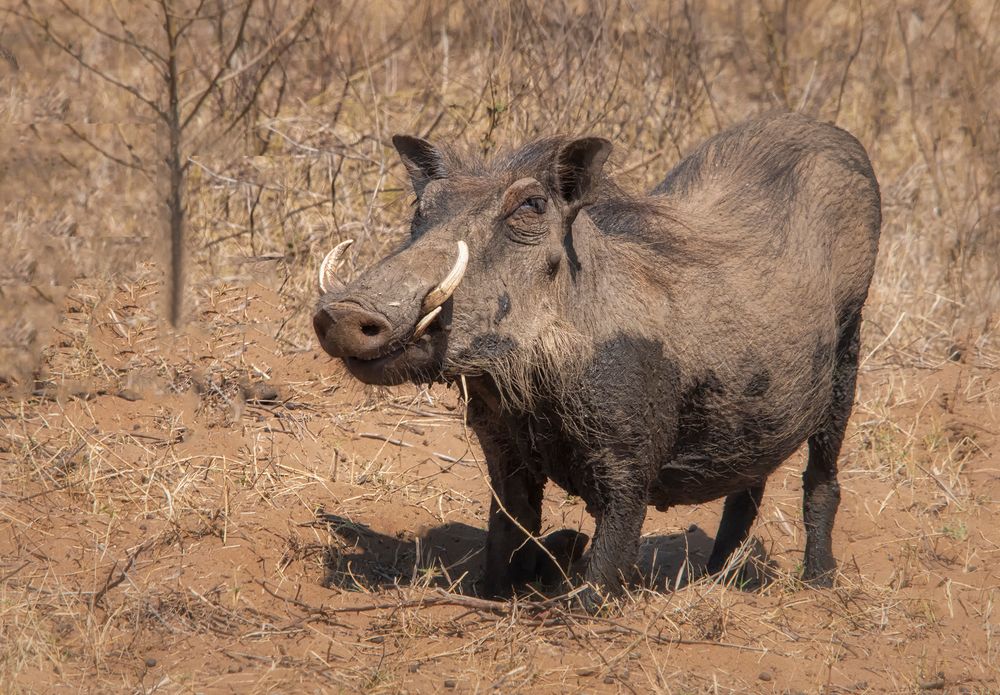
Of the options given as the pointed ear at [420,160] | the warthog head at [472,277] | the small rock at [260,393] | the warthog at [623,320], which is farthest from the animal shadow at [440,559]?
the pointed ear at [420,160]

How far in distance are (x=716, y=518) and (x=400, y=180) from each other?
2610 millimetres

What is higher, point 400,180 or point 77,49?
point 77,49

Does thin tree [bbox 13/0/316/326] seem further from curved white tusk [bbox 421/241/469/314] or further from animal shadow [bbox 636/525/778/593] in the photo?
curved white tusk [bbox 421/241/469/314]

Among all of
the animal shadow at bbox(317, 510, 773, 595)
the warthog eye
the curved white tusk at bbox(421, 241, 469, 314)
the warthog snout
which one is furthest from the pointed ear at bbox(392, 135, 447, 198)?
the animal shadow at bbox(317, 510, 773, 595)

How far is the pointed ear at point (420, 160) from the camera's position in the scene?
13.3 ft

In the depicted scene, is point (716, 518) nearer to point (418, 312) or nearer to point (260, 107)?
point (418, 312)

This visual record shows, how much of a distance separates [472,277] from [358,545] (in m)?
1.55

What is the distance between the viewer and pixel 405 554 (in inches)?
192

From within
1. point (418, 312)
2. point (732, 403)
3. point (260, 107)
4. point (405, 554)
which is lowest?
point (405, 554)

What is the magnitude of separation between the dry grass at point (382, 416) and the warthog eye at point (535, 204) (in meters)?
1.11

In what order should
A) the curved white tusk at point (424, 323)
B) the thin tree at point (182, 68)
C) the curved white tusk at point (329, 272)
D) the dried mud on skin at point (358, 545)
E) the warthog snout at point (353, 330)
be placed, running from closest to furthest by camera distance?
the warthog snout at point (353, 330) → the curved white tusk at point (424, 323) → the curved white tusk at point (329, 272) → the dried mud on skin at point (358, 545) → the thin tree at point (182, 68)

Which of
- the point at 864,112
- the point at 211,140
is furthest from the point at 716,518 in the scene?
the point at 864,112

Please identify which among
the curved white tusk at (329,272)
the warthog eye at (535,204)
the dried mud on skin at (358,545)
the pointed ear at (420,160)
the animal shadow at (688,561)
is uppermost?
the pointed ear at (420,160)

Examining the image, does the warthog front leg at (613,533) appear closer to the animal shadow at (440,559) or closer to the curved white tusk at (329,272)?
the animal shadow at (440,559)
